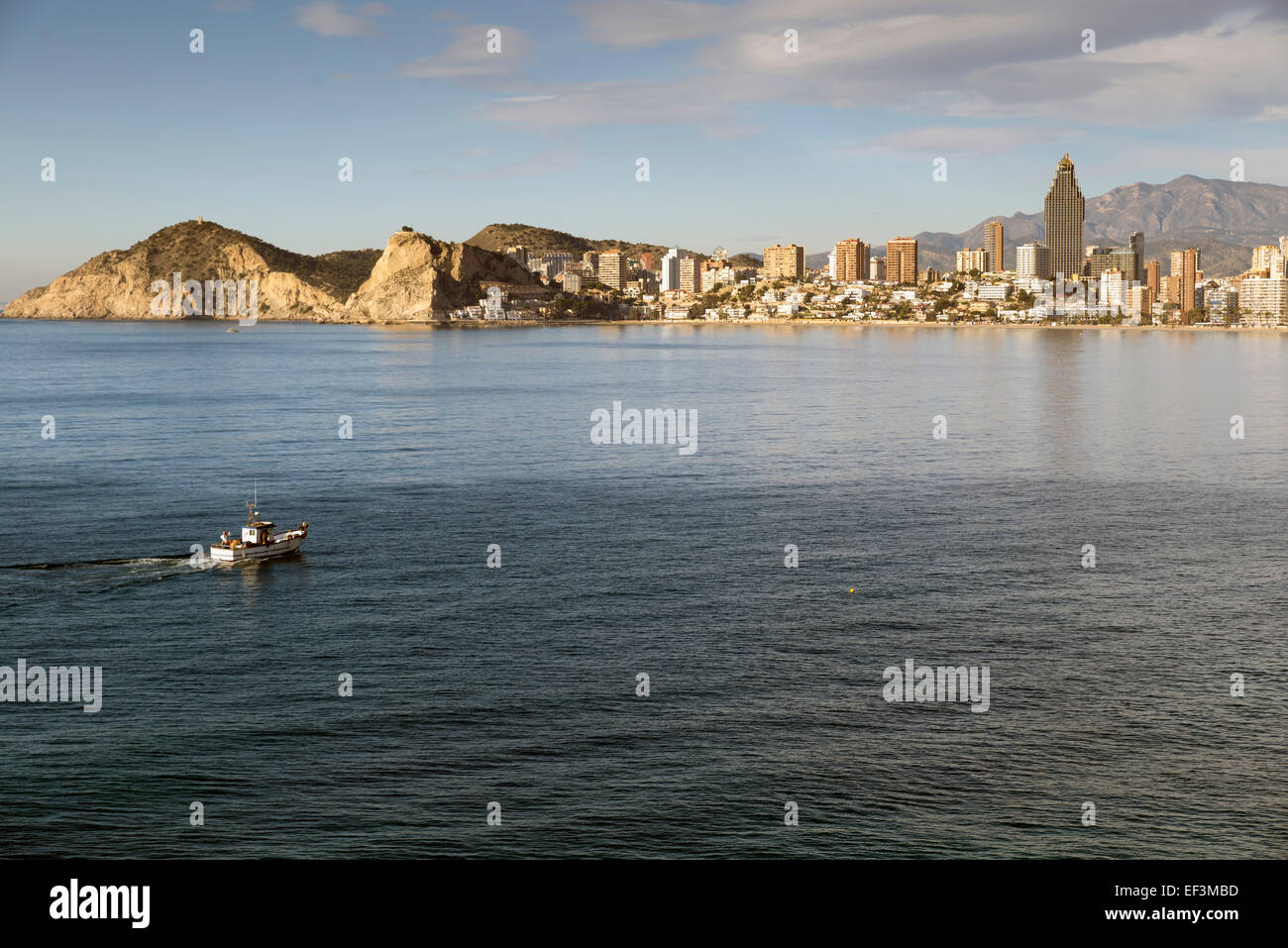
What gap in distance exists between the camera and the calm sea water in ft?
62.8

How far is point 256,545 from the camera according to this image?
35250mm

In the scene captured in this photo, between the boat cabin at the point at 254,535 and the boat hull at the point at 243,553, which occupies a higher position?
the boat cabin at the point at 254,535

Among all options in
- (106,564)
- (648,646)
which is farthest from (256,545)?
(648,646)

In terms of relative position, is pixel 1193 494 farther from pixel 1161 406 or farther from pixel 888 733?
pixel 1161 406

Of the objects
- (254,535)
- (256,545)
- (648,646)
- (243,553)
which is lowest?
(648,646)

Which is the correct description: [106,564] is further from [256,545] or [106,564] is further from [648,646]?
[648,646]

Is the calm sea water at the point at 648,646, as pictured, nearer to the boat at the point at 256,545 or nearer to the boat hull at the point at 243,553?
the boat hull at the point at 243,553

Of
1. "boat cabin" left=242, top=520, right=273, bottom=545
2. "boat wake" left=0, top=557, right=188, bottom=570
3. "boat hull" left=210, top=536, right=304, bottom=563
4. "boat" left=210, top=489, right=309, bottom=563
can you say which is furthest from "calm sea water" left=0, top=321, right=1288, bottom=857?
"boat cabin" left=242, top=520, right=273, bottom=545

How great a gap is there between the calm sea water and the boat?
0.60m

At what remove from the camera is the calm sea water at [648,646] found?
19.2m

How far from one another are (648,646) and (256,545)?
49.0 ft

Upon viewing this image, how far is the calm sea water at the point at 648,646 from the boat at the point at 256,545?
60 centimetres

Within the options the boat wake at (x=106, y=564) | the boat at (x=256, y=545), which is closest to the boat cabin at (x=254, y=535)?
the boat at (x=256, y=545)

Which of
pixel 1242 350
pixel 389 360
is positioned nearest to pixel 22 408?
pixel 389 360
